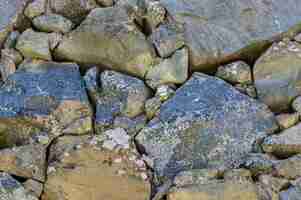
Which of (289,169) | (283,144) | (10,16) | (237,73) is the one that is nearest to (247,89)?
(237,73)

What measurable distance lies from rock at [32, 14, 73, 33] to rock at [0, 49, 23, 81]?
0.55 ft

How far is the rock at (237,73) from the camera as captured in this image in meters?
2.48

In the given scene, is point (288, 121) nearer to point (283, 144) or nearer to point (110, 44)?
point (283, 144)

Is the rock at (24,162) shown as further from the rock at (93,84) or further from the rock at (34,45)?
the rock at (34,45)

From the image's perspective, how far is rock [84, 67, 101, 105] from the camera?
2463mm

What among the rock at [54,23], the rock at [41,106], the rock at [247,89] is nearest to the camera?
the rock at [41,106]

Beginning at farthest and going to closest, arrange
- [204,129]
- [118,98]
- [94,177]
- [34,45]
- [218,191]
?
[34,45] → [118,98] → [204,129] → [94,177] → [218,191]

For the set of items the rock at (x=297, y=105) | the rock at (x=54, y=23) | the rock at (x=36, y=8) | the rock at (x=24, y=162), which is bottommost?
the rock at (x=24, y=162)

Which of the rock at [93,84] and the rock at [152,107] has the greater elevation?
the rock at [93,84]

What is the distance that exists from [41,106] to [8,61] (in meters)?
0.30

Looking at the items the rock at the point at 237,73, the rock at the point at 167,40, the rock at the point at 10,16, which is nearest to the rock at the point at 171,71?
the rock at the point at 167,40

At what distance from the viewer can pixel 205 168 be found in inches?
87.1

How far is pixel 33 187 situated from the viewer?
2191 millimetres

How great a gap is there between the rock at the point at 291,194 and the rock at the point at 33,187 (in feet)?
2.97
